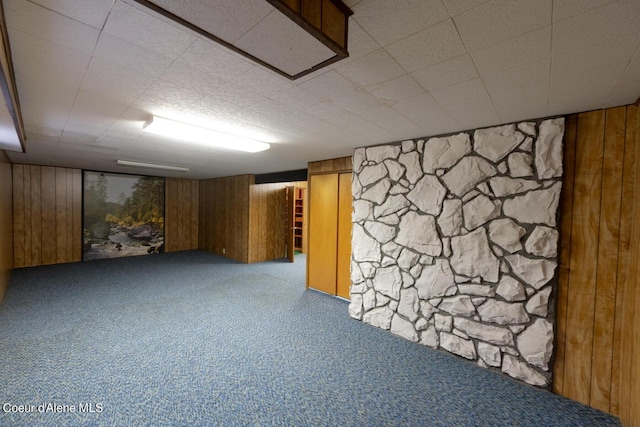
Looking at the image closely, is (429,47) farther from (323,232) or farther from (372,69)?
(323,232)

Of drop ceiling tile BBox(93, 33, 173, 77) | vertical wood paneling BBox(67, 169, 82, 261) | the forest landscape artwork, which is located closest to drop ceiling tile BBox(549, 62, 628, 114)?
drop ceiling tile BBox(93, 33, 173, 77)

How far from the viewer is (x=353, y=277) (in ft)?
11.1

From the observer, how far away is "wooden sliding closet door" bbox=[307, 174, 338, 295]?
3998mm

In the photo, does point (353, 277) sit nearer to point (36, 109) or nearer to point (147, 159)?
point (36, 109)

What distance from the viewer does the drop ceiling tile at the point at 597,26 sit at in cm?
91

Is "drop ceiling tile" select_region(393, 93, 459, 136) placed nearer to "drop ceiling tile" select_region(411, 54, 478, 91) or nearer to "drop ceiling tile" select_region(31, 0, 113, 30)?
"drop ceiling tile" select_region(411, 54, 478, 91)

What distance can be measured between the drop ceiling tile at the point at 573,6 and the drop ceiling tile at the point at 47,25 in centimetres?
179

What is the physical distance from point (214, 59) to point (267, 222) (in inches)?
213

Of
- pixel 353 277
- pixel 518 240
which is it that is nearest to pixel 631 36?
pixel 518 240

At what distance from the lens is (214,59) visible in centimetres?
125

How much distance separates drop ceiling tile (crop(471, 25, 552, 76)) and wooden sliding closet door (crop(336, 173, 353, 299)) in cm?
255

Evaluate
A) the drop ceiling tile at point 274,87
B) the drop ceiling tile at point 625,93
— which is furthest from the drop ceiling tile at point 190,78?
the drop ceiling tile at point 625,93

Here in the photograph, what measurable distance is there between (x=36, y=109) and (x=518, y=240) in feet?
13.4

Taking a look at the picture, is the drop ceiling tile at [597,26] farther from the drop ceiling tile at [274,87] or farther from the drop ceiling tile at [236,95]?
the drop ceiling tile at [236,95]
